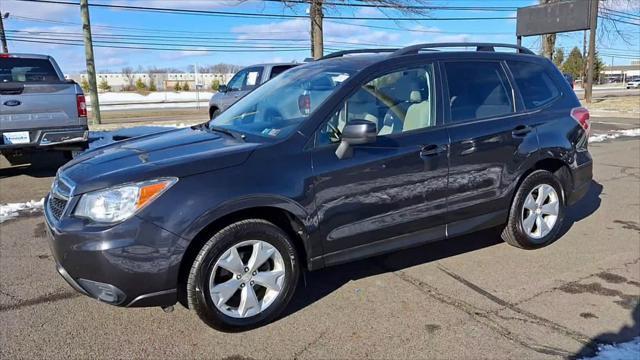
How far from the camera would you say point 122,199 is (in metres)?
2.98

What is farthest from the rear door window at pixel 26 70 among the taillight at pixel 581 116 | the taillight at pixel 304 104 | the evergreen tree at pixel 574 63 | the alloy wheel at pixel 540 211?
the evergreen tree at pixel 574 63

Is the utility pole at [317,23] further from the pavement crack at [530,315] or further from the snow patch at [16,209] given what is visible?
the pavement crack at [530,315]

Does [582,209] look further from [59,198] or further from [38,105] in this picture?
[38,105]

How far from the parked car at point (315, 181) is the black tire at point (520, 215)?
15 mm

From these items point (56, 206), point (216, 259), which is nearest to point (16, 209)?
point (56, 206)

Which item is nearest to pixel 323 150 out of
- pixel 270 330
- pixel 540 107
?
pixel 270 330

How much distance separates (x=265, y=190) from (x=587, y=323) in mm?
2327

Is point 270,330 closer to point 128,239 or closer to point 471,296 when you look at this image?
point 128,239

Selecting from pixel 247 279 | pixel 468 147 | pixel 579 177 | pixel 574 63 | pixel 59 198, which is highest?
pixel 574 63

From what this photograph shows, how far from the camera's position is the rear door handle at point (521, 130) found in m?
4.43

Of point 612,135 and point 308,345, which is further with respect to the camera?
point 612,135

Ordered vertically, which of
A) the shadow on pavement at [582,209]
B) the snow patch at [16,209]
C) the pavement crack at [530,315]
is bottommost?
the pavement crack at [530,315]

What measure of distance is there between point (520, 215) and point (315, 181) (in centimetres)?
224

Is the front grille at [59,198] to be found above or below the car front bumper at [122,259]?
above
